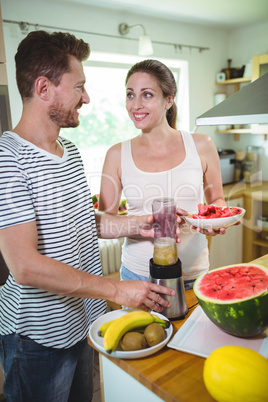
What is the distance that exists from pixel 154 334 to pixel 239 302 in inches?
9.1

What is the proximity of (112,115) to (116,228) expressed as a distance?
2299 mm

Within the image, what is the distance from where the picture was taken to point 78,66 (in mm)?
1196

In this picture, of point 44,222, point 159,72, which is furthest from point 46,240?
point 159,72

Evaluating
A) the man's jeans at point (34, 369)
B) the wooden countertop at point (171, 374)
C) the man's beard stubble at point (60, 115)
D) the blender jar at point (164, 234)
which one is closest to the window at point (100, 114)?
the man's beard stubble at point (60, 115)

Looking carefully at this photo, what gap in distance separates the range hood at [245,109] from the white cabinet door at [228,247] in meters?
2.72

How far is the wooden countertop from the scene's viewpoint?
79 centimetres

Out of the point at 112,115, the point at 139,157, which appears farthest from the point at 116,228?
the point at 112,115

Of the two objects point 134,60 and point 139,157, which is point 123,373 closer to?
point 139,157

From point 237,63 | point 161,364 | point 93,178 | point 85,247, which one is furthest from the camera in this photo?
point 237,63

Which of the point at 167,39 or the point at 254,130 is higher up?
the point at 167,39

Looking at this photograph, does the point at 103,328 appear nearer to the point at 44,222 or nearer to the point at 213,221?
the point at 44,222

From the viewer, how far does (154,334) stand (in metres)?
0.92

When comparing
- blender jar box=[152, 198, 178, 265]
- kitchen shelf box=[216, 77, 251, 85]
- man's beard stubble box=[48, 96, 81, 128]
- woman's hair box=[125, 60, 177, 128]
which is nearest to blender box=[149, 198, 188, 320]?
blender jar box=[152, 198, 178, 265]

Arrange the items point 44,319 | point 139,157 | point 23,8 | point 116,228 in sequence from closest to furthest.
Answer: point 44,319
point 116,228
point 139,157
point 23,8
